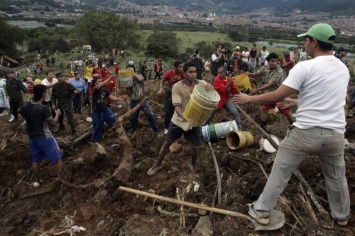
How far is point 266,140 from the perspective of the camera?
545cm

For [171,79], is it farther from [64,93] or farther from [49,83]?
[49,83]

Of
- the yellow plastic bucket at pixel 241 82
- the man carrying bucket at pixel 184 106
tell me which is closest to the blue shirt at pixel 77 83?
the yellow plastic bucket at pixel 241 82

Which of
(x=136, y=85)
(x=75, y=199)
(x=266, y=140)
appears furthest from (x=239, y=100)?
(x=136, y=85)

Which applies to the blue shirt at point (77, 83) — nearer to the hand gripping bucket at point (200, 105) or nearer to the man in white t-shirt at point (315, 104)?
the hand gripping bucket at point (200, 105)

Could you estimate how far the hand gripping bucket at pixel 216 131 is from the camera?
20.3ft

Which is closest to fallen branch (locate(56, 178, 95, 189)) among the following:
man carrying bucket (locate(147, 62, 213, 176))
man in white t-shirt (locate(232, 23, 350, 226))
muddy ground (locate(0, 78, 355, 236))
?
muddy ground (locate(0, 78, 355, 236))

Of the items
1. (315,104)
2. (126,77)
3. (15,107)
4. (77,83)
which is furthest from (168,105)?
(15,107)

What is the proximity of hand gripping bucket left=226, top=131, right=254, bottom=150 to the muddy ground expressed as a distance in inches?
4.7

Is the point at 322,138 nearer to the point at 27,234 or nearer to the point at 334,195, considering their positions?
the point at 334,195

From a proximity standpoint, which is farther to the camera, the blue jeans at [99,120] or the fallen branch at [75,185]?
the blue jeans at [99,120]

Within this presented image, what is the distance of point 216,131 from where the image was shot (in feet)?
20.4

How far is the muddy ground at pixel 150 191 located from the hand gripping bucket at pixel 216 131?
130 millimetres

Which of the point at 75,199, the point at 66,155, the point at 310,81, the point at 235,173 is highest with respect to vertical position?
the point at 310,81

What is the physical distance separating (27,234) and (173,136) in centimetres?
236
